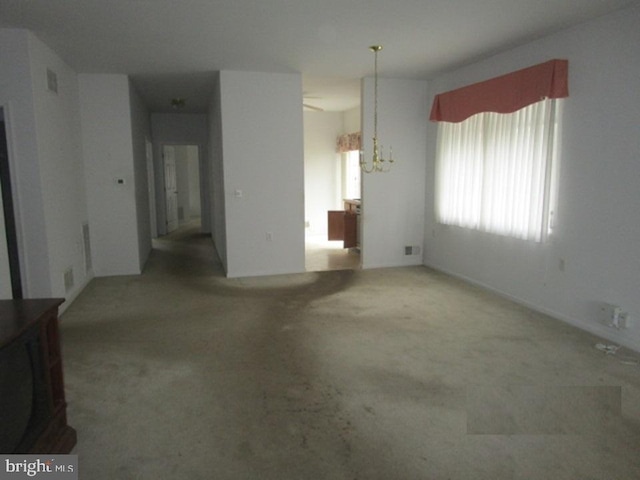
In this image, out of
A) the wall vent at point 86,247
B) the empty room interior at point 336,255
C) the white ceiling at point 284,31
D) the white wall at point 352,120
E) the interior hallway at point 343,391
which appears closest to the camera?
the interior hallway at point 343,391

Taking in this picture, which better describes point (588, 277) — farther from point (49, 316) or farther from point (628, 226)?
point (49, 316)

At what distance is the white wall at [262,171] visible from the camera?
18.2 feet

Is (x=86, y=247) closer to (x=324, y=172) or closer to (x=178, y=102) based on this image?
(x=178, y=102)

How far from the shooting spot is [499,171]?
4742mm

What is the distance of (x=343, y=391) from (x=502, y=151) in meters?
3.17

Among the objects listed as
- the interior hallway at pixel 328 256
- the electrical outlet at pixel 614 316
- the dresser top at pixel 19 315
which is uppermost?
the dresser top at pixel 19 315

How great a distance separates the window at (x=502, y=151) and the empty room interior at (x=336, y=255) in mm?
25

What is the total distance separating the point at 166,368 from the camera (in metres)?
3.14

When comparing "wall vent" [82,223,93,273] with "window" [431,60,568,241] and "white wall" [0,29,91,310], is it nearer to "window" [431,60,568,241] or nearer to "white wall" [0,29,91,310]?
"white wall" [0,29,91,310]

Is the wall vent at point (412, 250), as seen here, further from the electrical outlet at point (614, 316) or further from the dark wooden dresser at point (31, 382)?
the dark wooden dresser at point (31, 382)

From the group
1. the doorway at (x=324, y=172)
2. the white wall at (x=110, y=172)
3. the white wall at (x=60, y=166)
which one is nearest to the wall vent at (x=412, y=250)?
the doorway at (x=324, y=172)

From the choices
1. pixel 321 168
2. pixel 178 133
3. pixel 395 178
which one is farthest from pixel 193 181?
pixel 395 178

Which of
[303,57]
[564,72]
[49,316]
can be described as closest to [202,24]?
[303,57]

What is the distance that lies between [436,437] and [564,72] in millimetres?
3285
